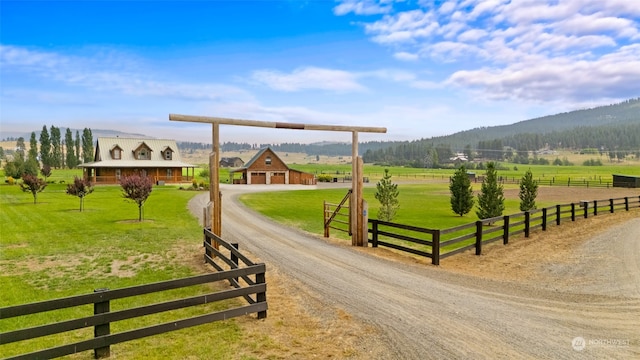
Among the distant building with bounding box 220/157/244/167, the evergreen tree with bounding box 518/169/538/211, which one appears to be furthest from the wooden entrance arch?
the distant building with bounding box 220/157/244/167

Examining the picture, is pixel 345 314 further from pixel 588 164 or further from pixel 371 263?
pixel 588 164

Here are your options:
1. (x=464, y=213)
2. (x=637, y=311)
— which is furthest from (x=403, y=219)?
(x=637, y=311)

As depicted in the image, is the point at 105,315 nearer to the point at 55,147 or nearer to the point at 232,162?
the point at 232,162

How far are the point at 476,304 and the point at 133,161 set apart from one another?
195 ft

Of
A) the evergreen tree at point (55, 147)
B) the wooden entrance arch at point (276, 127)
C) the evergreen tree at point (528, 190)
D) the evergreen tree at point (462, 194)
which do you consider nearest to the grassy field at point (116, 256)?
the evergreen tree at point (462, 194)

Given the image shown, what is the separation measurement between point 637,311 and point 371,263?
22.5ft

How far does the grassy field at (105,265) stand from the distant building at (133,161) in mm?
28596

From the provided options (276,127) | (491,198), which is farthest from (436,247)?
(491,198)

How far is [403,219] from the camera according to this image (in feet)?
89.6

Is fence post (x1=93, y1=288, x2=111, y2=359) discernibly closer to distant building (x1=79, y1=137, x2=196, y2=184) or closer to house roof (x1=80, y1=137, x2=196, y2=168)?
house roof (x1=80, y1=137, x2=196, y2=168)

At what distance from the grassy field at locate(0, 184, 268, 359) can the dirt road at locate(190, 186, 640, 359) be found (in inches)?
110

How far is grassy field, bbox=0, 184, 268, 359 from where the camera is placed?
6934mm

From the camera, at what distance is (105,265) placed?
13078 millimetres

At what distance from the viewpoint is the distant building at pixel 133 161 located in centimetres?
5581
